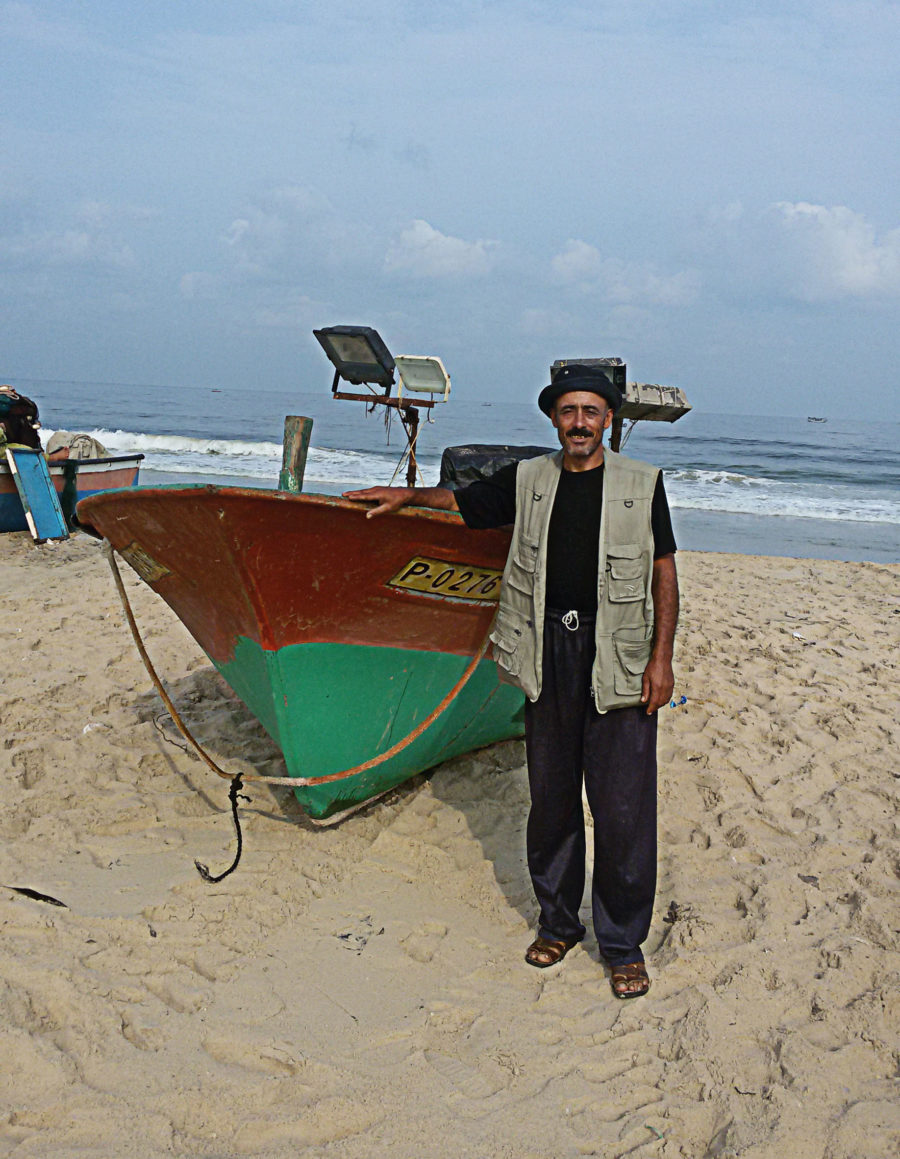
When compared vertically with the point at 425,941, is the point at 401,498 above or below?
above

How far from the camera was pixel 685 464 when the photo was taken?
28547 mm

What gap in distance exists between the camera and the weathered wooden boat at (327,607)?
3.16m

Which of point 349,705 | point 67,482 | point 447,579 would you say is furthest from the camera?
point 67,482

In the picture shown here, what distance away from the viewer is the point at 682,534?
15.4 metres

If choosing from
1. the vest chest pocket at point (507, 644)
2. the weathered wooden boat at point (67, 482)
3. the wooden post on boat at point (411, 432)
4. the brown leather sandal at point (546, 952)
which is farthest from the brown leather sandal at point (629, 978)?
the weathered wooden boat at point (67, 482)

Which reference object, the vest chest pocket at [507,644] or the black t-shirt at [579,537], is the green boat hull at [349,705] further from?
the black t-shirt at [579,537]

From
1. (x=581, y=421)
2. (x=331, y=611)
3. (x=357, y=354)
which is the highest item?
(x=357, y=354)

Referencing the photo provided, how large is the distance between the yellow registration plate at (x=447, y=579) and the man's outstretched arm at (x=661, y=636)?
890 millimetres

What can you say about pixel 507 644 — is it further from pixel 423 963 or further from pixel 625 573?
pixel 423 963

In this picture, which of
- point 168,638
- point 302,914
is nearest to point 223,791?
point 302,914

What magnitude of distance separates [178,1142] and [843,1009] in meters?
1.99

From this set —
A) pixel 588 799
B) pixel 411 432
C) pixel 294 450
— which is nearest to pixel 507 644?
pixel 588 799

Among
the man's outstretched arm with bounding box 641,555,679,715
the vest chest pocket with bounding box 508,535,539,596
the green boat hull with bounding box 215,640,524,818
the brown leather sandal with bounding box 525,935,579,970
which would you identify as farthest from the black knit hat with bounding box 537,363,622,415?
the brown leather sandal with bounding box 525,935,579,970

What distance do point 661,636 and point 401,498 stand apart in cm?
101
